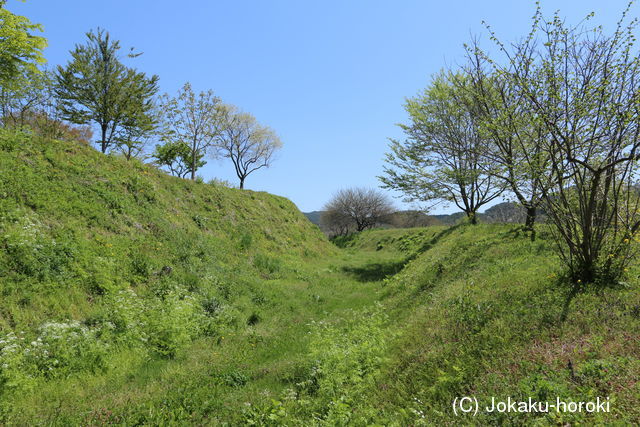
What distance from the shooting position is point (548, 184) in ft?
21.8

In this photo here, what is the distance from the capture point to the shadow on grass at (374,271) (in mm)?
17203

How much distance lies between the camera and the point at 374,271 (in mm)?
18922

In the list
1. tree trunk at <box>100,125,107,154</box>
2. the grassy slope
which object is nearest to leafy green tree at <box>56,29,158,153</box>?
tree trunk at <box>100,125,107,154</box>

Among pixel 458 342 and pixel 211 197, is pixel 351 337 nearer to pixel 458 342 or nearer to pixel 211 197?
pixel 458 342

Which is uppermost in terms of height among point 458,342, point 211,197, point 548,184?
point 211,197

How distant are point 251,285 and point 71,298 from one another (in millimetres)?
5915

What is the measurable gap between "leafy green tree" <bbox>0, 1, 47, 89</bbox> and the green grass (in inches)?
174

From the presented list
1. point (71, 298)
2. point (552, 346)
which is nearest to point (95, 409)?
point (71, 298)

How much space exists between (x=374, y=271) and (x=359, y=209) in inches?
1478

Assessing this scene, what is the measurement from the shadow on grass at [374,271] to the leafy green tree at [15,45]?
1832 centimetres

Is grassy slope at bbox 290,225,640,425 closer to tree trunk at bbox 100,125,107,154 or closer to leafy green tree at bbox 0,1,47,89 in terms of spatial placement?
leafy green tree at bbox 0,1,47,89

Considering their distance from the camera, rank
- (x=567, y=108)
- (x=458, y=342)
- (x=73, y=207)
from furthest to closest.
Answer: (x=73, y=207) < (x=567, y=108) < (x=458, y=342)

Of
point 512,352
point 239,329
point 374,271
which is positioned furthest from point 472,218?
point 512,352

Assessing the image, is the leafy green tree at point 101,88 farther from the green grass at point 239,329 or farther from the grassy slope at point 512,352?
the grassy slope at point 512,352
